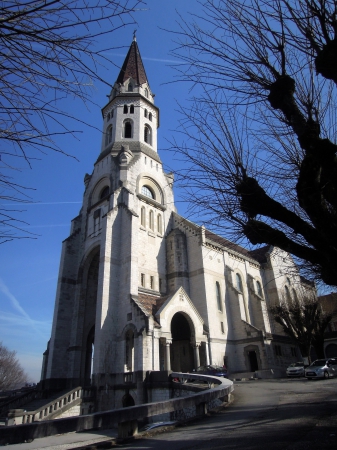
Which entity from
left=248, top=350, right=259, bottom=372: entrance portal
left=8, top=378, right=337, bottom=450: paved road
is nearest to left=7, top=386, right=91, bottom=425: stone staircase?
left=8, top=378, right=337, bottom=450: paved road

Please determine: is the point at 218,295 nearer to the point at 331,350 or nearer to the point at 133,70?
the point at 331,350

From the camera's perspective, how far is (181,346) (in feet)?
85.4

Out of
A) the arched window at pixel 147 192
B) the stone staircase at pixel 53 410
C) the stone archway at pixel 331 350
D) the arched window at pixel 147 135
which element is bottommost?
the stone staircase at pixel 53 410

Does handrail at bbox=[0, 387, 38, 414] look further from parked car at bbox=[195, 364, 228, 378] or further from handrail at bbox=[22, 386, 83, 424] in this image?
parked car at bbox=[195, 364, 228, 378]

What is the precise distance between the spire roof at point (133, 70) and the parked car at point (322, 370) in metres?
33.3

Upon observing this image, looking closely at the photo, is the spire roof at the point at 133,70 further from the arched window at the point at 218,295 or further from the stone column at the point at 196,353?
the stone column at the point at 196,353

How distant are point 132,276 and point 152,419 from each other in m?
10.1

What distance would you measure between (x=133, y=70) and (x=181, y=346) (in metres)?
32.1

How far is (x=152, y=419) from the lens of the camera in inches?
560

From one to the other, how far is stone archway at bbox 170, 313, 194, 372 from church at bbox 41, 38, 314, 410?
83mm

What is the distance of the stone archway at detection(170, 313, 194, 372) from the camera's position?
25.4 meters

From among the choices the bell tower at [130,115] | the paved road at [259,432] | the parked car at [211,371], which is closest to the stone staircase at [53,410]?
the parked car at [211,371]

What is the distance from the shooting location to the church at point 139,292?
833 inches

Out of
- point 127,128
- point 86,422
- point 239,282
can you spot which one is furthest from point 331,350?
point 86,422
